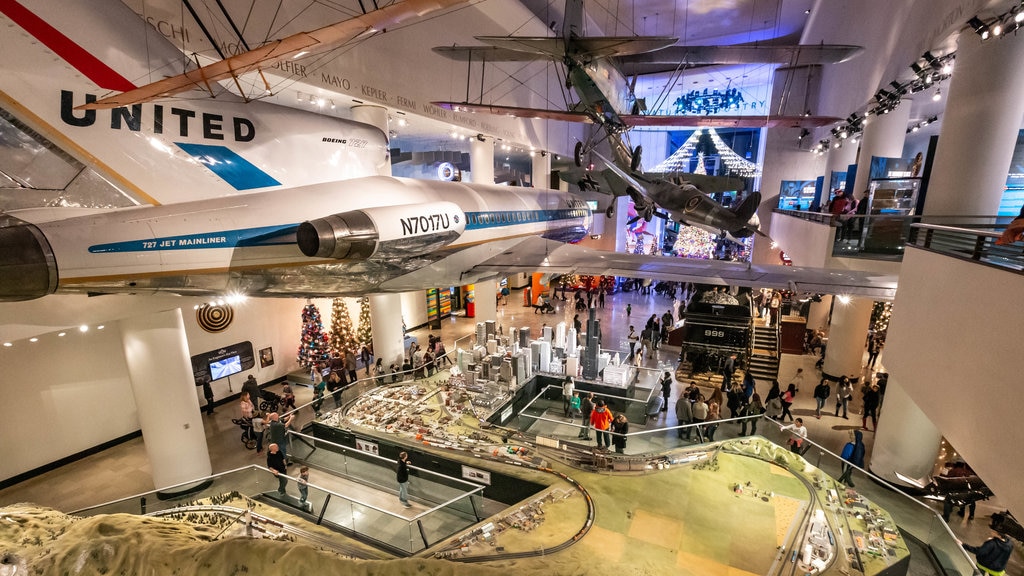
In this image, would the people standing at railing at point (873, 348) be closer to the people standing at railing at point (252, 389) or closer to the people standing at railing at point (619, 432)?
the people standing at railing at point (619, 432)

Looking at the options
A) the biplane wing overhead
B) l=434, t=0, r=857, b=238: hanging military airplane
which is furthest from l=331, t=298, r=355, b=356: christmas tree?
l=434, t=0, r=857, b=238: hanging military airplane

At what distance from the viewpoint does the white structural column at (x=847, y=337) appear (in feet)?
45.0

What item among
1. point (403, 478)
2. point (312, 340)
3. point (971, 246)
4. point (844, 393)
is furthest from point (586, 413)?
point (312, 340)

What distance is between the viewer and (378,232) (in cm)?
516

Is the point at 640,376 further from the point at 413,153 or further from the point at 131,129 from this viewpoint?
the point at 413,153

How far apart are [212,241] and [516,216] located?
798 cm

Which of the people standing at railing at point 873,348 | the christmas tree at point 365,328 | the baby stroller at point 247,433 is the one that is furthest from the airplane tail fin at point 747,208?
the baby stroller at point 247,433

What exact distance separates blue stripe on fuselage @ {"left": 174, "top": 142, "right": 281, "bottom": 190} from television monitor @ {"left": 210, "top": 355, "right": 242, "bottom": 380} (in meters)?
8.96

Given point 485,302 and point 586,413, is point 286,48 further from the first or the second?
point 485,302

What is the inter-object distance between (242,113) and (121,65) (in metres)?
1.28

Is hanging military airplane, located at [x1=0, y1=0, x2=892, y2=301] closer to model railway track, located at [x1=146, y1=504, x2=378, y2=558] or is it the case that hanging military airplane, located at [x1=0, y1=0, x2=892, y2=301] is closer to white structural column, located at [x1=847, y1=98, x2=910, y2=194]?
model railway track, located at [x1=146, y1=504, x2=378, y2=558]

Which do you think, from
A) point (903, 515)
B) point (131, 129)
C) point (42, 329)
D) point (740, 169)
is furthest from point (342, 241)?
point (740, 169)

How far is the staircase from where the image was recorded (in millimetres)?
15383

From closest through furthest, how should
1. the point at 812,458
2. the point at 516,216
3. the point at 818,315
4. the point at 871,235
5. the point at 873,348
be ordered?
the point at 812,458, the point at 871,235, the point at 516,216, the point at 873,348, the point at 818,315
